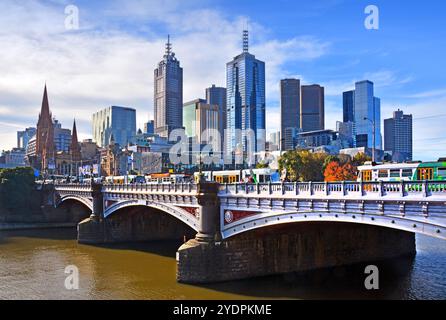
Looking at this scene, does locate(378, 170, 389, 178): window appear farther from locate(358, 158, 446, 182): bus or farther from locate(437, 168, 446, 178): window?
locate(437, 168, 446, 178): window

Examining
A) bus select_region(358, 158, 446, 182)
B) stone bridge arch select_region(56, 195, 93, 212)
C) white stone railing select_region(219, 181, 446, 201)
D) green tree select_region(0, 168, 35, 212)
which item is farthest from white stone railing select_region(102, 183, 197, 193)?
green tree select_region(0, 168, 35, 212)

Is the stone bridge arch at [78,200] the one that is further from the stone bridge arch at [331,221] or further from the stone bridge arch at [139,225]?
the stone bridge arch at [331,221]

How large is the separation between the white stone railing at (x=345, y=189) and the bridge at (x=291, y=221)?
0.05 m

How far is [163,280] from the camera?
117 ft

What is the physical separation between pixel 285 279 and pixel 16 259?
95.2 ft

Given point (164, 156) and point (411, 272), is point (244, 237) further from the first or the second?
point (164, 156)

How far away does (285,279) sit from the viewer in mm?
35062

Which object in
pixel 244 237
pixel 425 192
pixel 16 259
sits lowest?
pixel 16 259

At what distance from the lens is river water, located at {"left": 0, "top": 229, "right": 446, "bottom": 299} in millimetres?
31297

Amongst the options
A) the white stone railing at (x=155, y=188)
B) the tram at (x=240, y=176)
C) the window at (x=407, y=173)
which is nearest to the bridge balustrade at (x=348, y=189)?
the white stone railing at (x=155, y=188)

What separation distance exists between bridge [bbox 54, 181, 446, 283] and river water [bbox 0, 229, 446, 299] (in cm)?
145

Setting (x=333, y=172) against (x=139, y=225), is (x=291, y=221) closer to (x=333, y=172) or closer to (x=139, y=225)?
(x=139, y=225)

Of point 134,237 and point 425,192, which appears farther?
point 134,237
